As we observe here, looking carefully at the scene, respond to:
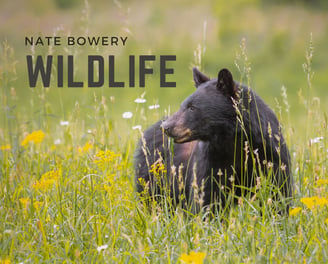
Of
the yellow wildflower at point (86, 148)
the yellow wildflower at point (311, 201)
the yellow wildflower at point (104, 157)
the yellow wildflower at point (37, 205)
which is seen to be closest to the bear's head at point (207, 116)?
the yellow wildflower at point (104, 157)

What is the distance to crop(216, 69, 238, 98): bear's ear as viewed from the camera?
3614 millimetres

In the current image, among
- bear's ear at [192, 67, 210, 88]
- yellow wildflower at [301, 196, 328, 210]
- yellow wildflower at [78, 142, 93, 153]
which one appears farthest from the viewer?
yellow wildflower at [78, 142, 93, 153]

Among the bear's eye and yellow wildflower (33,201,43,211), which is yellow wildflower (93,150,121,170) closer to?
yellow wildflower (33,201,43,211)

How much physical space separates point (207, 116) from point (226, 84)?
25 centimetres

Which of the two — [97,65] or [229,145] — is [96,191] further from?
[97,65]

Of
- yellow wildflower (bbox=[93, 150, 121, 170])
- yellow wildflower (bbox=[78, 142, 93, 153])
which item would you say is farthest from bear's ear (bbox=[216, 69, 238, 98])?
yellow wildflower (bbox=[78, 142, 93, 153])

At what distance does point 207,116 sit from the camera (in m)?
3.70

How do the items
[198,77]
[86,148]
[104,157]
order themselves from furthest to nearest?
[86,148] < [198,77] < [104,157]

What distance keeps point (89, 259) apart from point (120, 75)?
462 inches

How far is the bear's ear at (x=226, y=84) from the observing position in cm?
361

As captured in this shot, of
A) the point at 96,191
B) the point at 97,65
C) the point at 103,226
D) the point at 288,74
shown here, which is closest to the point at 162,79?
the point at 97,65

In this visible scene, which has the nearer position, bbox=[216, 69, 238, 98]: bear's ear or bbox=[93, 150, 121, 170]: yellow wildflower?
bbox=[93, 150, 121, 170]: yellow wildflower

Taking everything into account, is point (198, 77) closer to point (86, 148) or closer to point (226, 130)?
point (226, 130)

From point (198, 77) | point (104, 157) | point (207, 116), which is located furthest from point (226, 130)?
point (104, 157)
